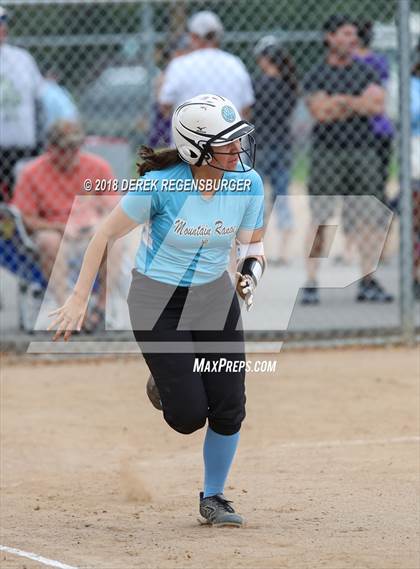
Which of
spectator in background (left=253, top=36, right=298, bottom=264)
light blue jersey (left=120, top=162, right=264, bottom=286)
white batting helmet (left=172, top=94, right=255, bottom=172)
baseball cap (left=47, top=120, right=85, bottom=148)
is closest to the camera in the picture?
white batting helmet (left=172, top=94, right=255, bottom=172)

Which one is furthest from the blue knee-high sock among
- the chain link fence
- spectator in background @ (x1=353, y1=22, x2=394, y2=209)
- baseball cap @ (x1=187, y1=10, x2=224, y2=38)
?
spectator in background @ (x1=353, y1=22, x2=394, y2=209)

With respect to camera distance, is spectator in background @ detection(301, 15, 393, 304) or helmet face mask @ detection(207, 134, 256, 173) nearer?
helmet face mask @ detection(207, 134, 256, 173)

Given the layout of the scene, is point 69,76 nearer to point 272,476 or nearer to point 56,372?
point 56,372

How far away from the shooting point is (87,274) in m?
5.13

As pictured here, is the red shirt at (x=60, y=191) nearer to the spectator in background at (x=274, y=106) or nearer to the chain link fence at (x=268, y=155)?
the chain link fence at (x=268, y=155)

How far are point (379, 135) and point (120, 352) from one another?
9.73ft

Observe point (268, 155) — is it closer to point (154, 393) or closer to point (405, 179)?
point (405, 179)

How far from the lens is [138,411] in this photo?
25.4ft

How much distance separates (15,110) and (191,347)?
5.12 meters

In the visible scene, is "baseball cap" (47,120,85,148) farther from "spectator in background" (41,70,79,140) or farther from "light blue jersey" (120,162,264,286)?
"light blue jersey" (120,162,264,286)

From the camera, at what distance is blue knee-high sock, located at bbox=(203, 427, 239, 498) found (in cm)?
537

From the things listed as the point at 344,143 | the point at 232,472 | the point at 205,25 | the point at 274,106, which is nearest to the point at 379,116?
the point at 344,143

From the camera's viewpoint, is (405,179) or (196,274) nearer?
(196,274)

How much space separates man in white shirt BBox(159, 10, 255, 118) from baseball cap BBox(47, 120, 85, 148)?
91cm
